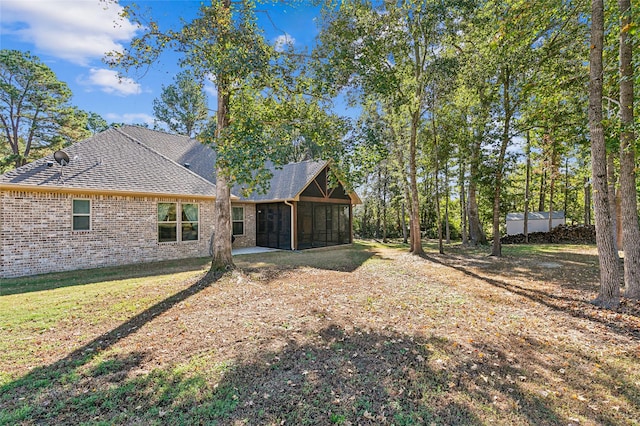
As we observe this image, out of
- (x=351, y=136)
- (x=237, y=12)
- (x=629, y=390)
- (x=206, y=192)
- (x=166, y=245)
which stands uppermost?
(x=237, y=12)

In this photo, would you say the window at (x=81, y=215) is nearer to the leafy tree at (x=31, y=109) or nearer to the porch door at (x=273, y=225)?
the porch door at (x=273, y=225)

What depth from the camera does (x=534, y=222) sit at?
19.4 metres

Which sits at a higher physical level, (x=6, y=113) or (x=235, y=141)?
(x=6, y=113)

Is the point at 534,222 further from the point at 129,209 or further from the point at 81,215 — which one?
the point at 81,215

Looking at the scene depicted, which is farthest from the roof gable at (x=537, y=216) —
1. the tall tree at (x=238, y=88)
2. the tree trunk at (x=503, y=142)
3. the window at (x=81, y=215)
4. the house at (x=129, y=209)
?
the window at (x=81, y=215)

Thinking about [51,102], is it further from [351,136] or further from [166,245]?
[351,136]

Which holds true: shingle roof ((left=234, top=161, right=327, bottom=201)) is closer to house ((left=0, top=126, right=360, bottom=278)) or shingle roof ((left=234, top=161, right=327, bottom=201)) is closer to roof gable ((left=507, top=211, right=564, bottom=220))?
house ((left=0, top=126, right=360, bottom=278))

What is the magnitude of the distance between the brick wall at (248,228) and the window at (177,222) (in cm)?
317

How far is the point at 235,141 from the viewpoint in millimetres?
5672

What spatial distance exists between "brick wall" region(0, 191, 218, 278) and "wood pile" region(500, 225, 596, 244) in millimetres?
18966

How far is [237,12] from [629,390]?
Answer: 8825mm

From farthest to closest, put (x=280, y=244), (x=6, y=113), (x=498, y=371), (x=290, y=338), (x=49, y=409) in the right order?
(x=6, y=113), (x=280, y=244), (x=290, y=338), (x=498, y=371), (x=49, y=409)

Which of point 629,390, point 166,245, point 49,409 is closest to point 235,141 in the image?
point 49,409

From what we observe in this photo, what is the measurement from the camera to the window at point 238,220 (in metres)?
14.8
